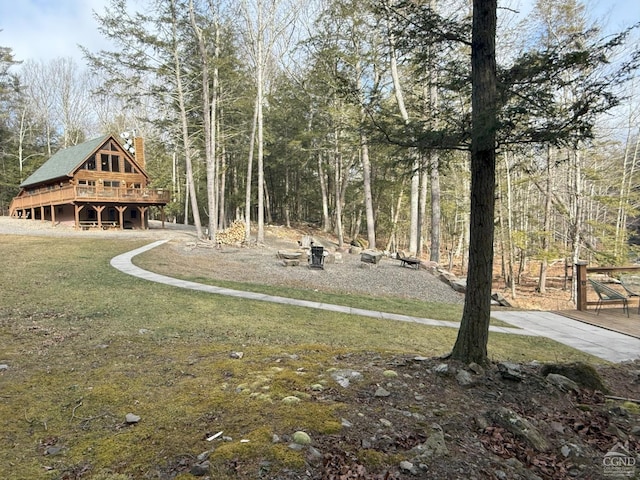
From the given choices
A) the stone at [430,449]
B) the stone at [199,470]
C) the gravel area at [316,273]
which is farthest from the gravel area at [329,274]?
the stone at [199,470]

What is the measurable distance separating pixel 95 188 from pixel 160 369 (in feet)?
73.2

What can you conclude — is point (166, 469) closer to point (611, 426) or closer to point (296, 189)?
point (611, 426)

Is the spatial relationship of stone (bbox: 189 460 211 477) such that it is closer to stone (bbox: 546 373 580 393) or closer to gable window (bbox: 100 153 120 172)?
stone (bbox: 546 373 580 393)

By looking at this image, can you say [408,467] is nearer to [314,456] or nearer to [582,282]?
[314,456]

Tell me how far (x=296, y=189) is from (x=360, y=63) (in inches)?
555

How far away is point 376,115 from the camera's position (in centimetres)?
415

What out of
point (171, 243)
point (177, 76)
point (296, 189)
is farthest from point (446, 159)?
point (296, 189)

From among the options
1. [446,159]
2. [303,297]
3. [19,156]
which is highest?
[19,156]

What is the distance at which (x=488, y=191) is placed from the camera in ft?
10.7

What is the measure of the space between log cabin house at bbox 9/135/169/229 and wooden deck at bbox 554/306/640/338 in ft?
75.4

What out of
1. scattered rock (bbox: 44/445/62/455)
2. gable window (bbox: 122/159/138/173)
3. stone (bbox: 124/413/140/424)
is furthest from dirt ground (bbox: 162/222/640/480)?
gable window (bbox: 122/159/138/173)

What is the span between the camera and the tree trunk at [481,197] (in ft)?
10.5

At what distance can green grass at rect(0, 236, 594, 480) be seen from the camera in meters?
2.06

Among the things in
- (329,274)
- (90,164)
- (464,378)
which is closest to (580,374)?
(464,378)
